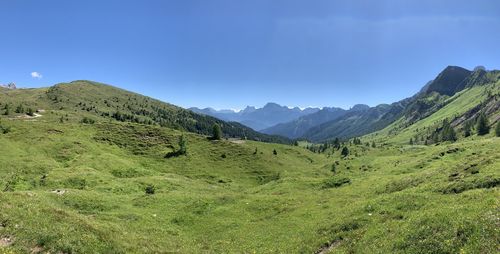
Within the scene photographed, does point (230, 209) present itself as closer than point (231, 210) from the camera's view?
No

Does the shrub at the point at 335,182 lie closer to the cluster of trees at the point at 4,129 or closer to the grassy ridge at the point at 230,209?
the grassy ridge at the point at 230,209

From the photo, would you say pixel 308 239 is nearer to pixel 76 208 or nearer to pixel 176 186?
pixel 76 208

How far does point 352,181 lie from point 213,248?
36.2 meters

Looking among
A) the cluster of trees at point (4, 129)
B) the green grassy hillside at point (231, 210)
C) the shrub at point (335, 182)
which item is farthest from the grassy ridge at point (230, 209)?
the cluster of trees at point (4, 129)

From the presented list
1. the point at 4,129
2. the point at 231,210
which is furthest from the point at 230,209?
the point at 4,129

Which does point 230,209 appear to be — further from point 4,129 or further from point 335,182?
point 4,129

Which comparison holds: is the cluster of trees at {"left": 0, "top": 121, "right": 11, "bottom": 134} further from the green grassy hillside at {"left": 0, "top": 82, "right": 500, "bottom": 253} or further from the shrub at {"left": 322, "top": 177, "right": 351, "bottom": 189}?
the shrub at {"left": 322, "top": 177, "right": 351, "bottom": 189}

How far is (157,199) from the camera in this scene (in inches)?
2036

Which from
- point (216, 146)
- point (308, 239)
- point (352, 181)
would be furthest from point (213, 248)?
point (216, 146)

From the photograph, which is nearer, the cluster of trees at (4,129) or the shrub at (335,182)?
the shrub at (335,182)

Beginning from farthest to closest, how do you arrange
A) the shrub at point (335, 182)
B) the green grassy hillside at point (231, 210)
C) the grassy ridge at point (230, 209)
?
the shrub at point (335, 182), the grassy ridge at point (230, 209), the green grassy hillside at point (231, 210)

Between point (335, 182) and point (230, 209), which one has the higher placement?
point (335, 182)

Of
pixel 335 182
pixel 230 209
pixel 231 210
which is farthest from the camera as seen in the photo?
pixel 335 182

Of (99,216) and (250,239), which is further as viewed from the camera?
(99,216)
